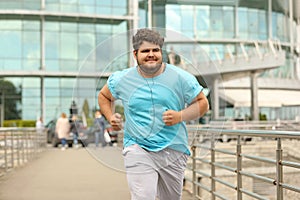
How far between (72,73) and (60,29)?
3121 millimetres

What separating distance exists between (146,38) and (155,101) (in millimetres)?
335

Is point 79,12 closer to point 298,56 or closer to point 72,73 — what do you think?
point 72,73

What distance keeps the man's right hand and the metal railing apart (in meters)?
0.43

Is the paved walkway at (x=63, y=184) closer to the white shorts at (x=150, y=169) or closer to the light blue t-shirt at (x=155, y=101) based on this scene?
the white shorts at (x=150, y=169)

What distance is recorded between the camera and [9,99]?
40.6 meters

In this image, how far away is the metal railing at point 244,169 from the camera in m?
4.54

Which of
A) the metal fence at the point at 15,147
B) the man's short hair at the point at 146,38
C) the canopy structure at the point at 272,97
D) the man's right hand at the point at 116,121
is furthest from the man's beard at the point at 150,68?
the canopy structure at the point at 272,97

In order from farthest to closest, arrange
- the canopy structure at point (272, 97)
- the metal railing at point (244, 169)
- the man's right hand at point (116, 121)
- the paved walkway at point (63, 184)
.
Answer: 1. the canopy structure at point (272, 97)
2. the paved walkway at point (63, 184)
3. the metal railing at point (244, 169)
4. the man's right hand at point (116, 121)

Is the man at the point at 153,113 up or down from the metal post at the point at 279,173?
up

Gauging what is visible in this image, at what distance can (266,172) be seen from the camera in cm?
1271

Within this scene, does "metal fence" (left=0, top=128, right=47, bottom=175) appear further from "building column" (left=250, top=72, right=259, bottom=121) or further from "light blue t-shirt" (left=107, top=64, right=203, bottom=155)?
"building column" (left=250, top=72, right=259, bottom=121)

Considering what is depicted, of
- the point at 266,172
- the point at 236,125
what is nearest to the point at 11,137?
the point at 266,172

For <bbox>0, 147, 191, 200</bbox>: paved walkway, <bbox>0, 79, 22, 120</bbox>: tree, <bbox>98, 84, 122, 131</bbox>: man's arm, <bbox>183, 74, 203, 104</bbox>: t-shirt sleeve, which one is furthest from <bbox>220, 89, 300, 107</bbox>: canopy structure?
<bbox>183, 74, 203, 104</bbox>: t-shirt sleeve

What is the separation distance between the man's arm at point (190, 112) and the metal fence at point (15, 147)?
670 centimetres
